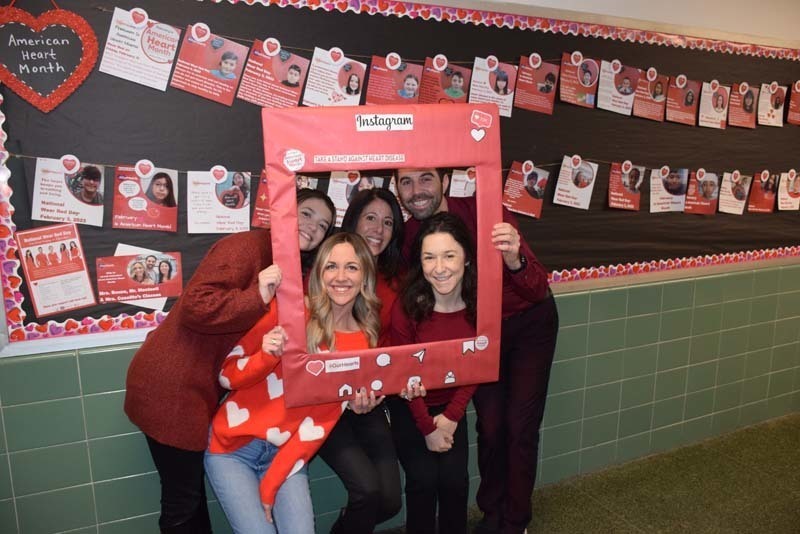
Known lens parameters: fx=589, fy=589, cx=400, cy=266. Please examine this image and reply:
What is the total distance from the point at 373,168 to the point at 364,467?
37.2 inches

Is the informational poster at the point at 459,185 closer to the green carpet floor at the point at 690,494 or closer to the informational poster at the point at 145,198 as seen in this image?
the informational poster at the point at 145,198

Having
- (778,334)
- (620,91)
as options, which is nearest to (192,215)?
(620,91)

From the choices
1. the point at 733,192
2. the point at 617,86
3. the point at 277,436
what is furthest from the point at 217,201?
the point at 733,192

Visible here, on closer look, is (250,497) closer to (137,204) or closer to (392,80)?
(137,204)

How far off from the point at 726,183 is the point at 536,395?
1689mm

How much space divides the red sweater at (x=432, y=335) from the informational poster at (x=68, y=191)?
1042 mm

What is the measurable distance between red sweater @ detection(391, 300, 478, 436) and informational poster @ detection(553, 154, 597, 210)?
3.26 ft

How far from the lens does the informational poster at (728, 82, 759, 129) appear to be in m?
3.01

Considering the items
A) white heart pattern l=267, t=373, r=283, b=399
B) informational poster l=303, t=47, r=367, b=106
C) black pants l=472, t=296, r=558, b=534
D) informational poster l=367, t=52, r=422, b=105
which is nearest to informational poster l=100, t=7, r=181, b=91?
informational poster l=303, t=47, r=367, b=106

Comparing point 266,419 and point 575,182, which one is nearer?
point 266,419

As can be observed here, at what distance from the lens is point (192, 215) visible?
2.05 meters

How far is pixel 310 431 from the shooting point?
181 centimetres

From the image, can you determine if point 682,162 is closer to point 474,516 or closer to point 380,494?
point 474,516

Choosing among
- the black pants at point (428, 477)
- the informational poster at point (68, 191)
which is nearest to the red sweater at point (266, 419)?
the black pants at point (428, 477)
